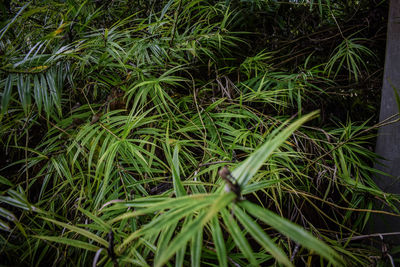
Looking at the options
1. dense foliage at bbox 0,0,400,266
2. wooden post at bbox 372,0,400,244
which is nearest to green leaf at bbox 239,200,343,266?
dense foliage at bbox 0,0,400,266

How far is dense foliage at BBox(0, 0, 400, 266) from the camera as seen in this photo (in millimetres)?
446

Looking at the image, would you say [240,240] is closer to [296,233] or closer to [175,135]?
[296,233]

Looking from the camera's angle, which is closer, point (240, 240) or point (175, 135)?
point (240, 240)

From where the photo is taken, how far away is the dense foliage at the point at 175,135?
0.45 meters

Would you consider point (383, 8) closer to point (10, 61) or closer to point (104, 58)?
point (104, 58)

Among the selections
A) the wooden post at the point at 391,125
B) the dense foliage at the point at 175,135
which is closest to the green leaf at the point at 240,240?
the dense foliage at the point at 175,135

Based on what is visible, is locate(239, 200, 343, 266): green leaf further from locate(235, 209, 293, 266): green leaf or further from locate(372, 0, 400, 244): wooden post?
locate(372, 0, 400, 244): wooden post

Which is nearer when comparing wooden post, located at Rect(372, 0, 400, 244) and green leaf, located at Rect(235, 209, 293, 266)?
green leaf, located at Rect(235, 209, 293, 266)

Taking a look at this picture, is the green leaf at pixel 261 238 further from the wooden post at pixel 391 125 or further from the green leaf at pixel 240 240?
the wooden post at pixel 391 125

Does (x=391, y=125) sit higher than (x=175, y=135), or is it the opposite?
(x=175, y=135)

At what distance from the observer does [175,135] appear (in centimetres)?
72

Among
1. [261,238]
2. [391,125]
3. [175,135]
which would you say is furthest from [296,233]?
[391,125]

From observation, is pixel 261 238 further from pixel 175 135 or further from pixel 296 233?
pixel 175 135

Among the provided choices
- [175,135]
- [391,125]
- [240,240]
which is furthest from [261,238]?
[391,125]
